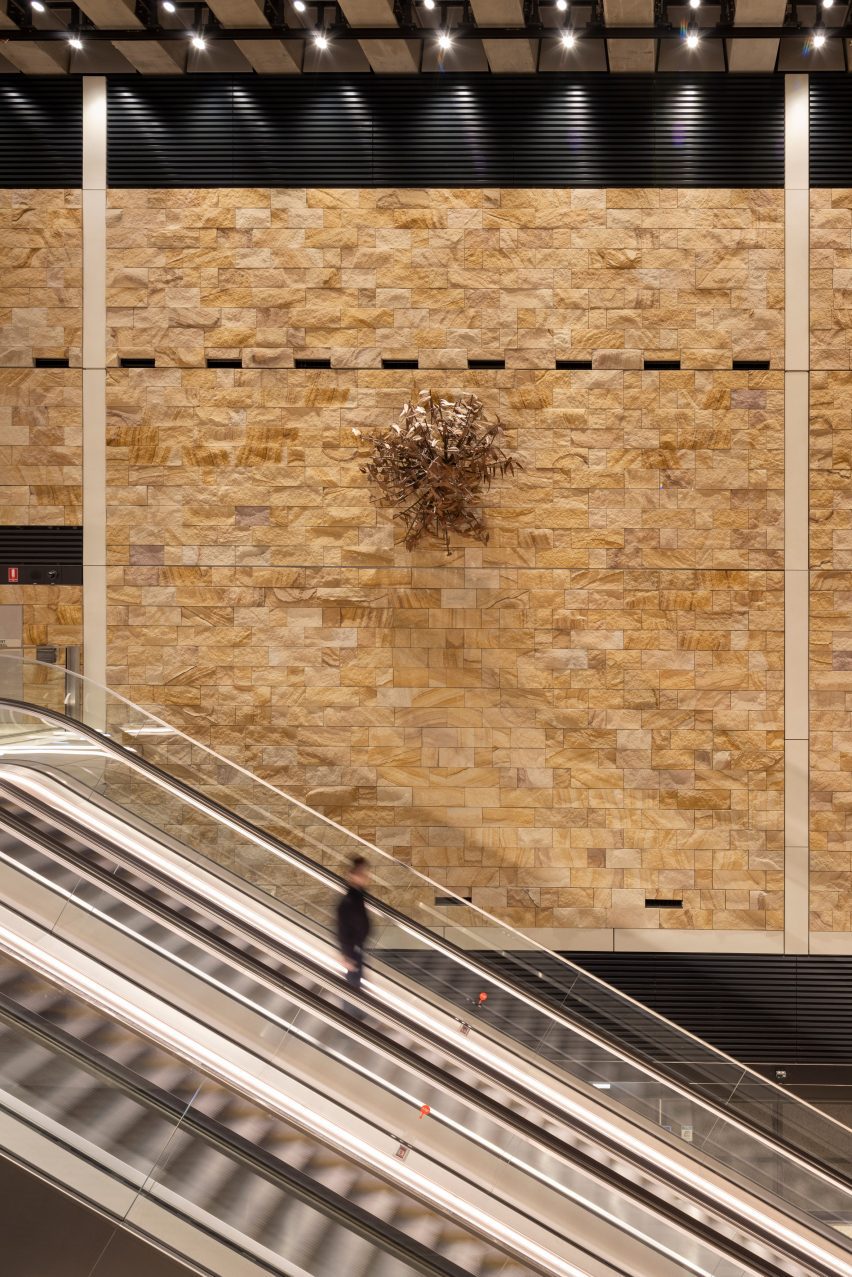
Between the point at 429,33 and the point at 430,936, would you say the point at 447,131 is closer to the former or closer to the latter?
the point at 429,33

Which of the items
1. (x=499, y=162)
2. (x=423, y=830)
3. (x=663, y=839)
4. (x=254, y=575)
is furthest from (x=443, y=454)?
(x=663, y=839)

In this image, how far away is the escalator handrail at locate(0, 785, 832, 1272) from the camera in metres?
4.90

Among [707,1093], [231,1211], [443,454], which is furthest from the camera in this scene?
[443,454]

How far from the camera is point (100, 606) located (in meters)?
9.41

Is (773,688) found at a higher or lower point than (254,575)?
lower

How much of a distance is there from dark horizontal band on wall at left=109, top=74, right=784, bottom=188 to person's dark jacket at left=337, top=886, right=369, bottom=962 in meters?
6.99

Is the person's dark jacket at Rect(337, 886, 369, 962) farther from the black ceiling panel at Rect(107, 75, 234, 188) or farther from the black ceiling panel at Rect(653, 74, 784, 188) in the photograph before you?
the black ceiling panel at Rect(653, 74, 784, 188)

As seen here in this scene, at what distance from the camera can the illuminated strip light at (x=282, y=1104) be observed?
390cm

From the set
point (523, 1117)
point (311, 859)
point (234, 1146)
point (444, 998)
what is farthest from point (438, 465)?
point (234, 1146)

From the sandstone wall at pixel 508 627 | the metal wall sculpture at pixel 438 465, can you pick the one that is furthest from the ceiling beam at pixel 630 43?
the metal wall sculpture at pixel 438 465

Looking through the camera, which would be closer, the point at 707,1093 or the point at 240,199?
the point at 707,1093

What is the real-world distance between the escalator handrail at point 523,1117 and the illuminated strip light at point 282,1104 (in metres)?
0.65

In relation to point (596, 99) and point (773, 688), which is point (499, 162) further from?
point (773, 688)

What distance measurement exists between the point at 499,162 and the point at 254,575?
15.5 ft
